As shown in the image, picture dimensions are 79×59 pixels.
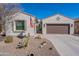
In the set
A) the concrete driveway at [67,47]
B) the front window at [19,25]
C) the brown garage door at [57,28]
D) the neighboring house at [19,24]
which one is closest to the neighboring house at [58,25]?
the brown garage door at [57,28]

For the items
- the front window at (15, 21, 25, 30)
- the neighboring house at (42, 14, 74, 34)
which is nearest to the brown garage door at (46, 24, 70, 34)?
the neighboring house at (42, 14, 74, 34)

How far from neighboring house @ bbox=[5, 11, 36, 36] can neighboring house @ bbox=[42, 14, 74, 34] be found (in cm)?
255

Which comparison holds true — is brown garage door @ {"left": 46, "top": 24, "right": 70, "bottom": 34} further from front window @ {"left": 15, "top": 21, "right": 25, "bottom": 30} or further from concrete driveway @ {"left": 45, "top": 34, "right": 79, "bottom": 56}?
concrete driveway @ {"left": 45, "top": 34, "right": 79, "bottom": 56}

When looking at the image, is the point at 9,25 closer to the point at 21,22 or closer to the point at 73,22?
the point at 21,22

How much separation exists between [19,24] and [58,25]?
482 cm

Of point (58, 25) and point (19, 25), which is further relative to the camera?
point (58, 25)

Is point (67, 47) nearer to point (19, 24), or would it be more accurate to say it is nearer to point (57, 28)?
point (19, 24)

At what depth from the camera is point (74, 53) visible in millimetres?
10828

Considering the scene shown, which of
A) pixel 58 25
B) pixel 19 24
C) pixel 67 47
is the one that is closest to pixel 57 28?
pixel 58 25

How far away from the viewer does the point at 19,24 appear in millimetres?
17688

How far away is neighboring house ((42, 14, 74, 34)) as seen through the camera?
19969 mm

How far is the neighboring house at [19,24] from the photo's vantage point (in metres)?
17.2

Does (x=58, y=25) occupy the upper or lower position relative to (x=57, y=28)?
upper

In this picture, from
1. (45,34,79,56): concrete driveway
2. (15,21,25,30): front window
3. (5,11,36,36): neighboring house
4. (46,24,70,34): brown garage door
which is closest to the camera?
(45,34,79,56): concrete driveway
